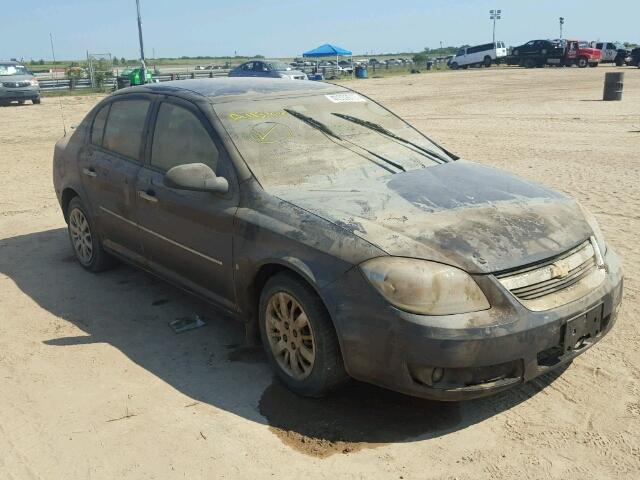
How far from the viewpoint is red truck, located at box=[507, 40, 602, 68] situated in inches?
1767

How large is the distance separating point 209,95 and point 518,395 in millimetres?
2799

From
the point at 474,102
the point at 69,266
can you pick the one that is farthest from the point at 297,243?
the point at 474,102

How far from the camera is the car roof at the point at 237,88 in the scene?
4707mm

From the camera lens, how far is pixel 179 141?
15.2 feet

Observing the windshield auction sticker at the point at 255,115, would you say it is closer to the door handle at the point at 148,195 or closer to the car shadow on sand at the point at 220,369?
the door handle at the point at 148,195

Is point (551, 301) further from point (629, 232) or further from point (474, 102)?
point (474, 102)

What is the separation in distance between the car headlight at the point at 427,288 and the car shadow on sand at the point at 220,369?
28.3 inches

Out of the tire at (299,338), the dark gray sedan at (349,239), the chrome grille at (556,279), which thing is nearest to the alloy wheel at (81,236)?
the dark gray sedan at (349,239)

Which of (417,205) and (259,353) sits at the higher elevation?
(417,205)

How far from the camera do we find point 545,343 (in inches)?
130

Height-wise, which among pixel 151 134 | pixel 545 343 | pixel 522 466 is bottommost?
pixel 522 466

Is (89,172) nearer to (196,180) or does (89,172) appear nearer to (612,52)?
(196,180)

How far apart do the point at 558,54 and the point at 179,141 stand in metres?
46.0

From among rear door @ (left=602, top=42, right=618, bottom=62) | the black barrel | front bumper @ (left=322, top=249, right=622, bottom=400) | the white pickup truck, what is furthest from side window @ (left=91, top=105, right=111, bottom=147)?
rear door @ (left=602, top=42, right=618, bottom=62)
